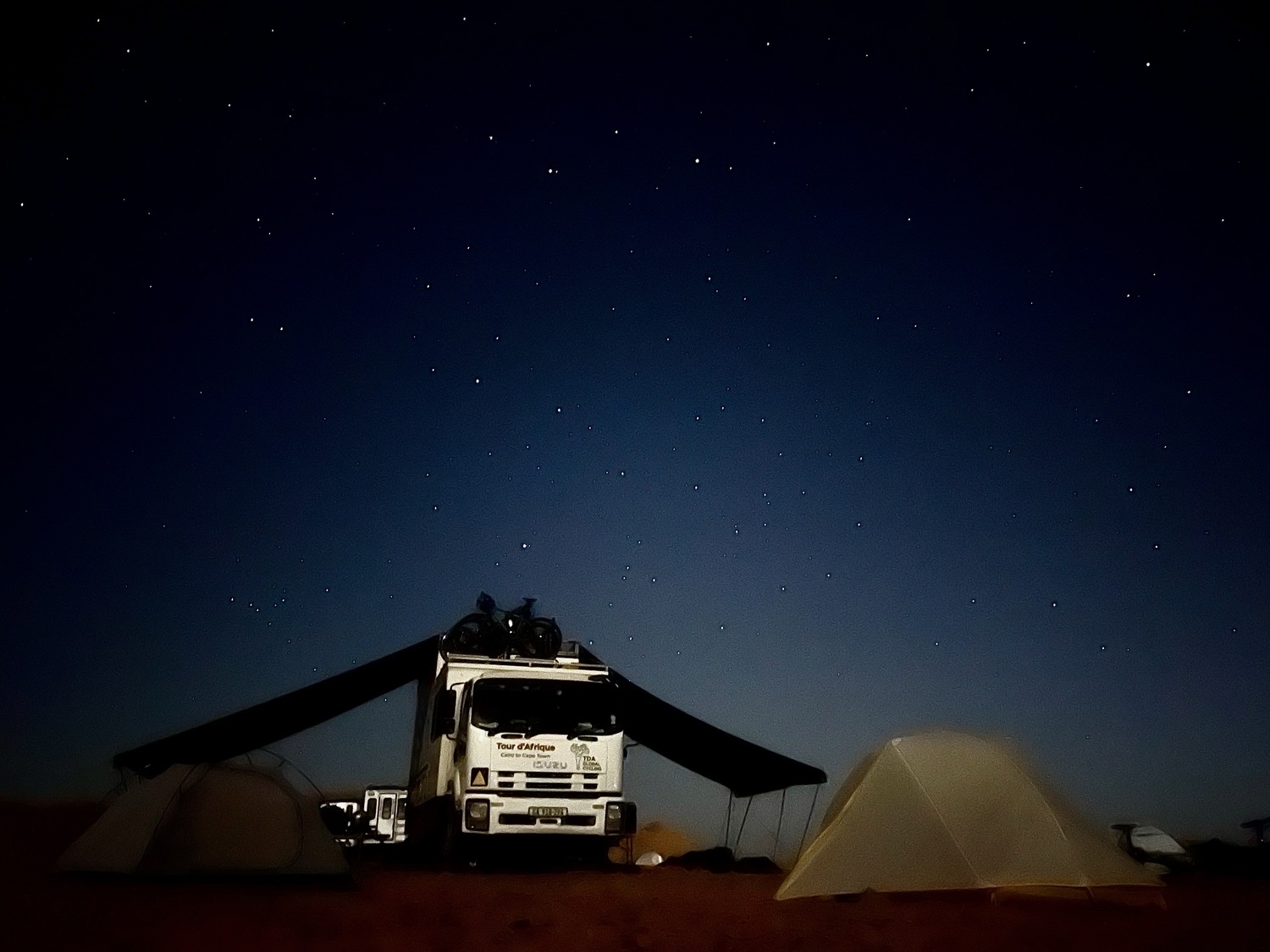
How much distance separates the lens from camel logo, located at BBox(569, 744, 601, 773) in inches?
465

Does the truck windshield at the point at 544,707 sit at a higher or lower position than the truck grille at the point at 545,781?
higher

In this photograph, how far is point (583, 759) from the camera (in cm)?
1184

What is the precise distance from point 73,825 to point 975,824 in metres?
21.0

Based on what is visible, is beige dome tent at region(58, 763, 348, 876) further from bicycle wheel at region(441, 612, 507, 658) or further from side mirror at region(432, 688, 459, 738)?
bicycle wheel at region(441, 612, 507, 658)

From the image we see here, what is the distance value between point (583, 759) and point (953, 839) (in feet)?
15.1

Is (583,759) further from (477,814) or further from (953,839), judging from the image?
(953,839)

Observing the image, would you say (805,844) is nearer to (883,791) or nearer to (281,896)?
(883,791)

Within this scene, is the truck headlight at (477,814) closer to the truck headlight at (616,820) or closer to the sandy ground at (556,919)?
the sandy ground at (556,919)

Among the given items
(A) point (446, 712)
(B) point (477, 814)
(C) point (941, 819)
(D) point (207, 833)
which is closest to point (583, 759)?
(B) point (477, 814)

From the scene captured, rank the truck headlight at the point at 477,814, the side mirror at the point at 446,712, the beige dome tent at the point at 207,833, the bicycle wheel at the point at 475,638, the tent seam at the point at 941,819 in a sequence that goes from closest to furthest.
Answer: the tent seam at the point at 941,819 < the beige dome tent at the point at 207,833 < the truck headlight at the point at 477,814 < the side mirror at the point at 446,712 < the bicycle wheel at the point at 475,638

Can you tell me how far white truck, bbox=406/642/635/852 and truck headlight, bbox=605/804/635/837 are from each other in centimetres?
1

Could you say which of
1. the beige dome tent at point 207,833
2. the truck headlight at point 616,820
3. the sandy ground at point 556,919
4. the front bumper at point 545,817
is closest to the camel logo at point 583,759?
the front bumper at point 545,817

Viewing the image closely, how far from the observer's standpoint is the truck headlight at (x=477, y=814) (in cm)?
1138

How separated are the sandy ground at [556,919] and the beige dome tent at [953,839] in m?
0.24
